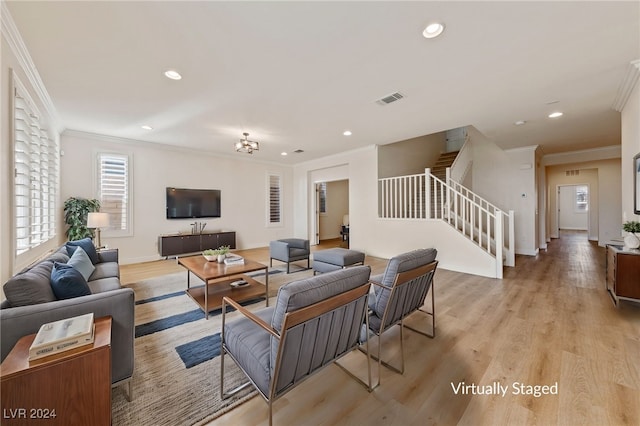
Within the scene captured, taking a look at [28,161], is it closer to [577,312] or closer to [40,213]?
[40,213]

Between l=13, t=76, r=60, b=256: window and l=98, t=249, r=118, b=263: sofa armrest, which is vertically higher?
l=13, t=76, r=60, b=256: window

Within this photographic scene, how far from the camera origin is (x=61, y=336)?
1.22 meters

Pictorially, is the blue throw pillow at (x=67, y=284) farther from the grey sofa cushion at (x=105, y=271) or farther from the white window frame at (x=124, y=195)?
the white window frame at (x=124, y=195)

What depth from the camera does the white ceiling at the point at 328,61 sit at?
1879 mm

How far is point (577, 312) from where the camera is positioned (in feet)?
9.14

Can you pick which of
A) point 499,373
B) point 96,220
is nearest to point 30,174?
point 96,220

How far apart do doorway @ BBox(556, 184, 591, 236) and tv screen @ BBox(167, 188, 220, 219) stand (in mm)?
15158

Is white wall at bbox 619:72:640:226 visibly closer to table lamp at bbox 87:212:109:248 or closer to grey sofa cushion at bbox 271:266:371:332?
grey sofa cushion at bbox 271:266:371:332

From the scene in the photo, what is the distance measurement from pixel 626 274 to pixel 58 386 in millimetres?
4945

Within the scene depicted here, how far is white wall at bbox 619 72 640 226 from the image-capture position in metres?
2.83

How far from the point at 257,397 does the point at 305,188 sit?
22.2 feet

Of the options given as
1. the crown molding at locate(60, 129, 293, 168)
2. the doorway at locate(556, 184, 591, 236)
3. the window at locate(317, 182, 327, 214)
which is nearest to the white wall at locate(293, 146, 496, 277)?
the window at locate(317, 182, 327, 214)

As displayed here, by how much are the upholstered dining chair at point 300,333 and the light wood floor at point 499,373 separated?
258mm

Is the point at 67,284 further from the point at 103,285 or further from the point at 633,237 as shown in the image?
the point at 633,237
